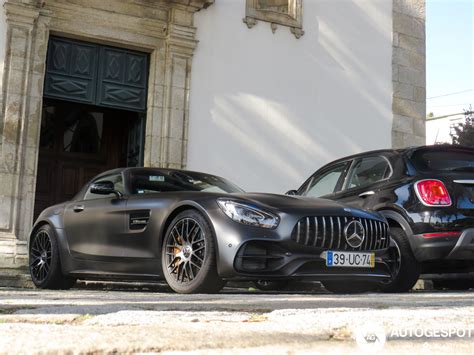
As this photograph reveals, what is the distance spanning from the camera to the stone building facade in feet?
35.7

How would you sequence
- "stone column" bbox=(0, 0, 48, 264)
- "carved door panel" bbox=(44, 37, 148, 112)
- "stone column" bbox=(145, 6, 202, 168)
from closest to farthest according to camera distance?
"stone column" bbox=(0, 0, 48, 264)
"carved door panel" bbox=(44, 37, 148, 112)
"stone column" bbox=(145, 6, 202, 168)

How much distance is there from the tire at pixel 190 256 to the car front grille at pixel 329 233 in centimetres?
66

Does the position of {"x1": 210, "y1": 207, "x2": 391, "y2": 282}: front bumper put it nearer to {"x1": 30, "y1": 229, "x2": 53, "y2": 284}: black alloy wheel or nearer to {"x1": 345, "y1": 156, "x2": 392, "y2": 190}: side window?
{"x1": 345, "y1": 156, "x2": 392, "y2": 190}: side window

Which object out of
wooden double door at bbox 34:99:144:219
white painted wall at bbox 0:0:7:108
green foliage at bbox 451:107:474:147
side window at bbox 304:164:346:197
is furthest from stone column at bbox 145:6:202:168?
green foliage at bbox 451:107:474:147

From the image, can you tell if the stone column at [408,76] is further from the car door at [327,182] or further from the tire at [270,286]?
the tire at [270,286]

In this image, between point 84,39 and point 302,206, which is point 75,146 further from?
point 302,206

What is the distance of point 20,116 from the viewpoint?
Answer: 10.9 m

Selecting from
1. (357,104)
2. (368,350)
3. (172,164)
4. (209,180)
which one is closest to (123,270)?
(209,180)

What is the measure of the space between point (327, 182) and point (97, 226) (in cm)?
281

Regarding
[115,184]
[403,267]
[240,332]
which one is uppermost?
[115,184]

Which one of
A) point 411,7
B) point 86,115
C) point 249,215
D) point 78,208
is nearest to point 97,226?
point 78,208

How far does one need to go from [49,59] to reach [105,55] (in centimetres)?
98

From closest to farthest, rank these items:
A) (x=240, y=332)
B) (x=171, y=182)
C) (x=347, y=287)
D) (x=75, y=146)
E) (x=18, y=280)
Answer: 1. (x=240, y=332)
2. (x=171, y=182)
3. (x=347, y=287)
4. (x=18, y=280)
5. (x=75, y=146)

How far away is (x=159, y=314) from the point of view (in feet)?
9.50
